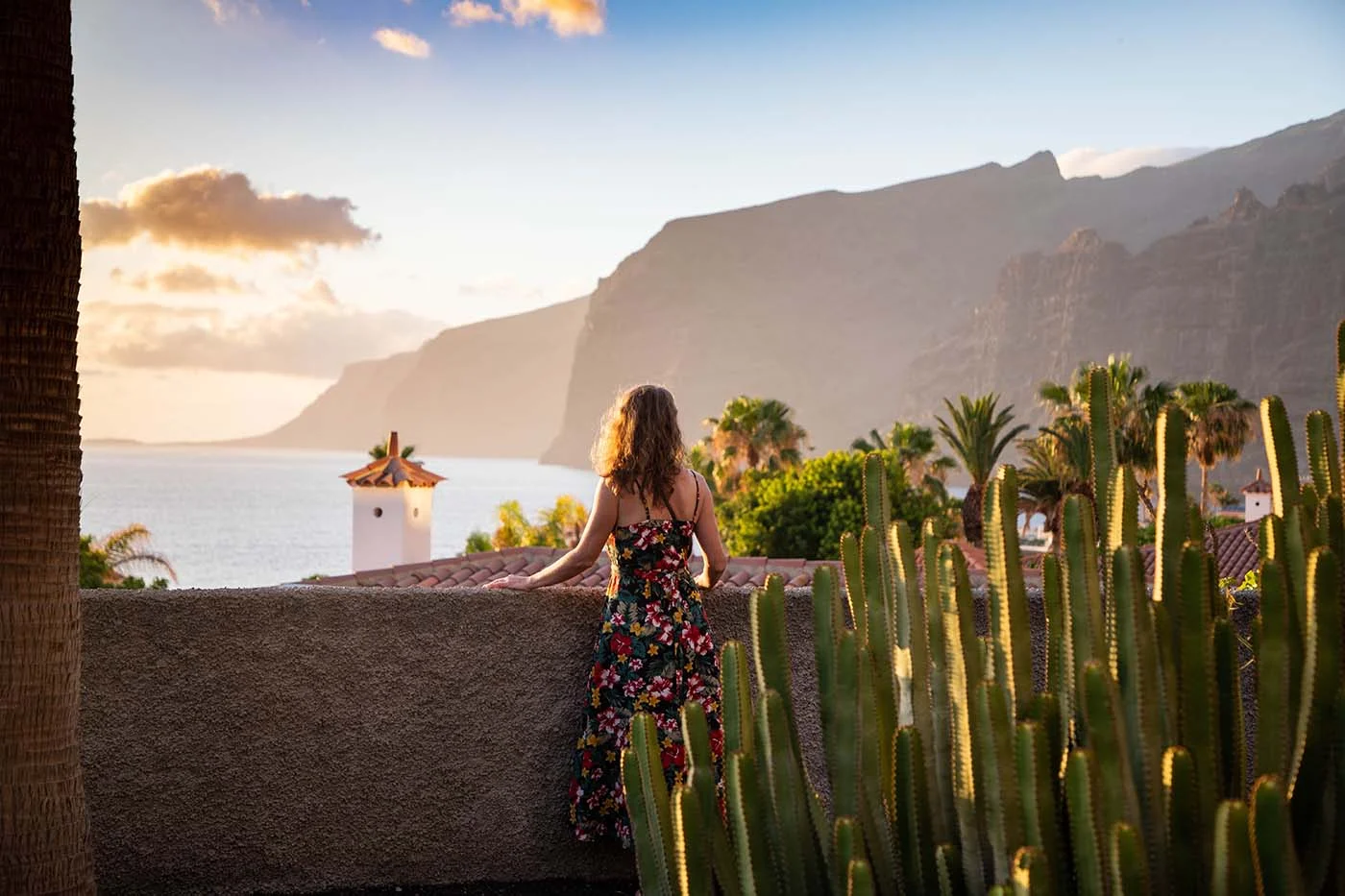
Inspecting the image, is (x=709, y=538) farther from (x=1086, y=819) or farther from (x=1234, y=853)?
(x=1234, y=853)

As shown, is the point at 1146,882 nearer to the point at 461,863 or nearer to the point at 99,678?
the point at 461,863

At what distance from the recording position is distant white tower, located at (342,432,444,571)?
36531mm

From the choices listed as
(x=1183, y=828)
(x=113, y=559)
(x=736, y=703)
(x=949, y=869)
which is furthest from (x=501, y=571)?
(x=113, y=559)

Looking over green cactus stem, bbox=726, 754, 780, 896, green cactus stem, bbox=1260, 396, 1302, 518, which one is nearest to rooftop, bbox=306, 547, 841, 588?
green cactus stem, bbox=1260, 396, 1302, 518

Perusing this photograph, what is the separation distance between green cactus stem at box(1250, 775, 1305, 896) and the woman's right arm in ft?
8.08

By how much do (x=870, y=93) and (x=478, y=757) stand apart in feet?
599

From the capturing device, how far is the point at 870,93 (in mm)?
175875

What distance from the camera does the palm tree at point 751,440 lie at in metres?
55.6

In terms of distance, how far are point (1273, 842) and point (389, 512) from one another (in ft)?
119

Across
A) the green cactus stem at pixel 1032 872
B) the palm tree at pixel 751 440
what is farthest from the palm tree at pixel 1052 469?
the green cactus stem at pixel 1032 872

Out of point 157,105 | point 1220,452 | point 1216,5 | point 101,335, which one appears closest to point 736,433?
point 1220,452

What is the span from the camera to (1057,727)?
2.57 metres

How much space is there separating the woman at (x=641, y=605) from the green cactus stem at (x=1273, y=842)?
239cm

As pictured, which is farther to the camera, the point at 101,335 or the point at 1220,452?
the point at 101,335
